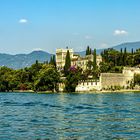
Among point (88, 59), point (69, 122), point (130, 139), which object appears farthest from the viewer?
point (88, 59)

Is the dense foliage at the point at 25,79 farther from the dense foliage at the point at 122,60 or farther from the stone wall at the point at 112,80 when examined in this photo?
the dense foliage at the point at 122,60

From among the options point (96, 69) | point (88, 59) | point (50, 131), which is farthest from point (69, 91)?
point (50, 131)

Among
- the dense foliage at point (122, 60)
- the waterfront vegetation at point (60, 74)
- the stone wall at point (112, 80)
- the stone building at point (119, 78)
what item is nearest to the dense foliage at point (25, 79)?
the waterfront vegetation at point (60, 74)

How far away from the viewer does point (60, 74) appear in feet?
419

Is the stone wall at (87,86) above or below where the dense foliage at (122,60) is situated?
below

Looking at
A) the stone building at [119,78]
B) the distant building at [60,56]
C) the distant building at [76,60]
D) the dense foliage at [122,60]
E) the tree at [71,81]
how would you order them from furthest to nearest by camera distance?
the distant building at [60,56]
the distant building at [76,60]
the dense foliage at [122,60]
the stone building at [119,78]
the tree at [71,81]

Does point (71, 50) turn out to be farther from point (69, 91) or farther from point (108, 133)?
point (108, 133)

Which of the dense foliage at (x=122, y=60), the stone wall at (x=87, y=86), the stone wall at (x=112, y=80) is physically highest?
the dense foliage at (x=122, y=60)

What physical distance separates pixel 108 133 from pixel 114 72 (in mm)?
100001

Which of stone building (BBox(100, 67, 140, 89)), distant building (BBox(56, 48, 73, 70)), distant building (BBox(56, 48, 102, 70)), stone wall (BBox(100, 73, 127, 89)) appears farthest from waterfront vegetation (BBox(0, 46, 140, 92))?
distant building (BBox(56, 48, 73, 70))

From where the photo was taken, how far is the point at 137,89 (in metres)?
117

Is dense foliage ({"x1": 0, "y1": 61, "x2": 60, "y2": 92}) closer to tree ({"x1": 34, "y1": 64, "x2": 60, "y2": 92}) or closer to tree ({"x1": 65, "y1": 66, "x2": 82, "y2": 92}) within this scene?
tree ({"x1": 34, "y1": 64, "x2": 60, "y2": 92})

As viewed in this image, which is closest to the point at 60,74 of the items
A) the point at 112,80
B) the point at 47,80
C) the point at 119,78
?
the point at 47,80

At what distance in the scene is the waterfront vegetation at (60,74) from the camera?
376ft
